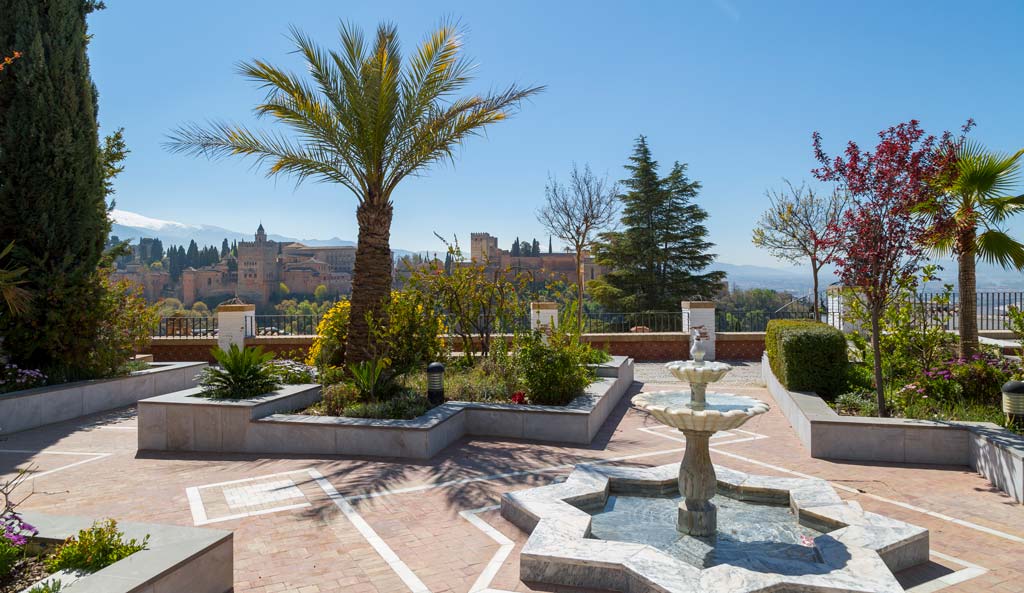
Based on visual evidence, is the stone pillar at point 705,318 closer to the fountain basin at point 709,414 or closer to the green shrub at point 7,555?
the fountain basin at point 709,414

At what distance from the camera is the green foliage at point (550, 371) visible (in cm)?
778

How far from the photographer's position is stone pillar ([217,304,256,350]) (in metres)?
14.8

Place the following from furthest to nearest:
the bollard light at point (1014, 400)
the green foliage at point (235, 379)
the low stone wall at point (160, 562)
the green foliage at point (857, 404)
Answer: the green foliage at point (235, 379) < the green foliage at point (857, 404) < the bollard light at point (1014, 400) < the low stone wall at point (160, 562)

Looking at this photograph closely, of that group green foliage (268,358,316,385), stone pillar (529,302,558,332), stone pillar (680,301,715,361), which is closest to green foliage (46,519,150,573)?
green foliage (268,358,316,385)

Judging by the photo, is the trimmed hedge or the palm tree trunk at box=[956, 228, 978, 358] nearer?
the palm tree trunk at box=[956, 228, 978, 358]

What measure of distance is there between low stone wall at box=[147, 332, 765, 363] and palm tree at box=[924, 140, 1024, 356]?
7.73 metres

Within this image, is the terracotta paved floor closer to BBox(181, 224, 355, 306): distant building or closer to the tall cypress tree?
the tall cypress tree

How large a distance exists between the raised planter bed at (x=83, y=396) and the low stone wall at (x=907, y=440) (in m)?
10.1

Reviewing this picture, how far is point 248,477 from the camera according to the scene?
582 cm

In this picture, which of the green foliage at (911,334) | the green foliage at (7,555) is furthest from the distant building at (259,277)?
the green foliage at (7,555)

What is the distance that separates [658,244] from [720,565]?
1161 inches

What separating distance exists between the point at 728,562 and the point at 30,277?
425 inches

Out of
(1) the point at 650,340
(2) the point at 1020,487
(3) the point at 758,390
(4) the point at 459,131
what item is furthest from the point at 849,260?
(1) the point at 650,340

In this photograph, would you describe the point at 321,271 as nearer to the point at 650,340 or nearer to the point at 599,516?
the point at 650,340
